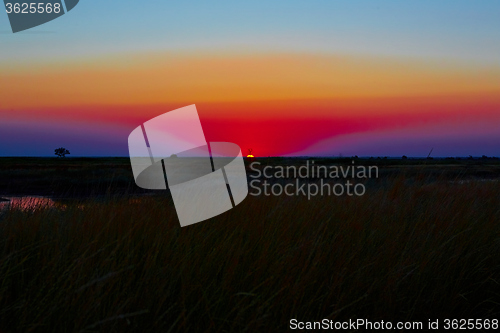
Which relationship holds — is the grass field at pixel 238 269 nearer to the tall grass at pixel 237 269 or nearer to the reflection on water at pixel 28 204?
the tall grass at pixel 237 269

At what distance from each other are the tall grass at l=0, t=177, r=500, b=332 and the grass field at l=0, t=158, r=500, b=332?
0.01 m

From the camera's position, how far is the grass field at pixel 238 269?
241 cm

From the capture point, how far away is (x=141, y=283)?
2537mm

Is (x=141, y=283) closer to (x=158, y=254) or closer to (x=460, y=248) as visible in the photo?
(x=158, y=254)

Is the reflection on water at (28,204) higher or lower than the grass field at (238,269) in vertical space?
higher

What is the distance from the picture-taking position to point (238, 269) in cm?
294

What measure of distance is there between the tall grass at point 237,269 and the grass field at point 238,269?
0.03ft

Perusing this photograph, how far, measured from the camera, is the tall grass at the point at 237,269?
2.41 metres

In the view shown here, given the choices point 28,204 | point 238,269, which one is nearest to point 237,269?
point 238,269

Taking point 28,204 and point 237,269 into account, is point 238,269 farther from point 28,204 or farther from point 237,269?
point 28,204

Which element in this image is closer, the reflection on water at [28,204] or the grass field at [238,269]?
the grass field at [238,269]

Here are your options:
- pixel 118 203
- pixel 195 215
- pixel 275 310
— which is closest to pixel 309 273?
pixel 275 310

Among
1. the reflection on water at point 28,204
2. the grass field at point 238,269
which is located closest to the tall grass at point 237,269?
the grass field at point 238,269

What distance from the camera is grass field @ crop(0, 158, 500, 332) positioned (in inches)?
94.9
